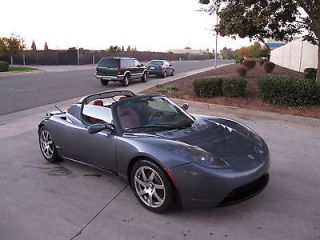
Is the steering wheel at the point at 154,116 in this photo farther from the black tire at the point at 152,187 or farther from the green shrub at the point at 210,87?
the green shrub at the point at 210,87

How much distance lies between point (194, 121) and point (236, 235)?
191 centimetres

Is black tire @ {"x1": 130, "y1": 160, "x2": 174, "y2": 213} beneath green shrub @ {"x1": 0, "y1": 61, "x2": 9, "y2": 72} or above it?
beneath

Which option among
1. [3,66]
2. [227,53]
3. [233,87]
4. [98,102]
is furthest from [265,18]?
[227,53]

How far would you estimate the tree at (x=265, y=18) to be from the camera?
1144 centimetres

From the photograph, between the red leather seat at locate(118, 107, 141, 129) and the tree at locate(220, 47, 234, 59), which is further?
the tree at locate(220, 47, 234, 59)

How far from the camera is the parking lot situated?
373 cm

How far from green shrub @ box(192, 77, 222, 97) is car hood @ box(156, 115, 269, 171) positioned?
7.33 metres

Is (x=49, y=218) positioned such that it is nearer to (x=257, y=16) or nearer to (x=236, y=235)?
(x=236, y=235)

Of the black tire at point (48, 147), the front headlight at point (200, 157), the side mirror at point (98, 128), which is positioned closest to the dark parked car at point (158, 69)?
the black tire at point (48, 147)

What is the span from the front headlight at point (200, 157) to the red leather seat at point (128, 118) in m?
0.92

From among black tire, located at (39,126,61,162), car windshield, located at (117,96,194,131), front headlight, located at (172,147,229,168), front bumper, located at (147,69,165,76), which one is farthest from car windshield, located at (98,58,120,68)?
front headlight, located at (172,147,229,168)

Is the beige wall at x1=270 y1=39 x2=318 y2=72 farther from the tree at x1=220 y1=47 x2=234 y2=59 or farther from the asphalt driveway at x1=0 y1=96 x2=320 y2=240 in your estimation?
the tree at x1=220 y1=47 x2=234 y2=59

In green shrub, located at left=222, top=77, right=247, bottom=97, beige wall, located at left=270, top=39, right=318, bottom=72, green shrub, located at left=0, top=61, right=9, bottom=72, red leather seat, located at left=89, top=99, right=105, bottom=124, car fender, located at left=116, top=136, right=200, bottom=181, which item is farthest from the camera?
green shrub, located at left=0, top=61, right=9, bottom=72

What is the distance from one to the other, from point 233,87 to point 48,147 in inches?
289
